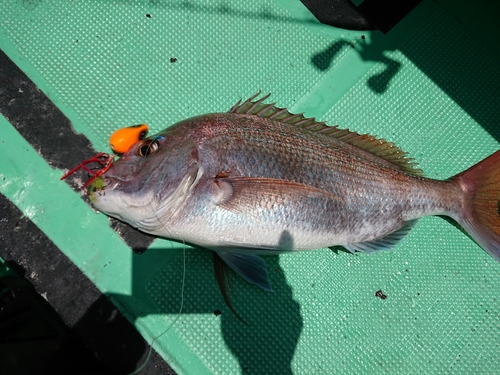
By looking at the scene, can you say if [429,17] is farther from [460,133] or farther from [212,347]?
[212,347]

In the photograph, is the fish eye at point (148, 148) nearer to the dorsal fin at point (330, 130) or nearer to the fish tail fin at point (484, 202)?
the dorsal fin at point (330, 130)

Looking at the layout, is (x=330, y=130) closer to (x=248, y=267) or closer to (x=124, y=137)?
(x=248, y=267)

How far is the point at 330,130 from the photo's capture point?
187 cm

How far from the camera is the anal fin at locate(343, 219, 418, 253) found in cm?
186

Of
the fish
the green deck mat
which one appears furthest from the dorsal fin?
the green deck mat

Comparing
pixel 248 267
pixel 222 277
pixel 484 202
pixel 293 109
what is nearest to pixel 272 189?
pixel 248 267

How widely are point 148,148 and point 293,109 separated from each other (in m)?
0.98

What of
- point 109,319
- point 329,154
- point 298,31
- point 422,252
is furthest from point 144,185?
point 422,252

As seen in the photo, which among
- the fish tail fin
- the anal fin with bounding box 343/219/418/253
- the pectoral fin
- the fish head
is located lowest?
the fish tail fin

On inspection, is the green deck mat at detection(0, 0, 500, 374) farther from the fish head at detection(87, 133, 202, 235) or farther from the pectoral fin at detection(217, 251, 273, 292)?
the fish head at detection(87, 133, 202, 235)

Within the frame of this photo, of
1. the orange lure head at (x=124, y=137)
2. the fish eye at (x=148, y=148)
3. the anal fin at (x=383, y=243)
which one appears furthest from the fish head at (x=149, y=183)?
the anal fin at (x=383, y=243)

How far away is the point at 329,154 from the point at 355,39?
3.58 feet

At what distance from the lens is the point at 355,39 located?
7.62 feet

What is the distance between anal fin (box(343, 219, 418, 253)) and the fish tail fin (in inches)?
14.7
